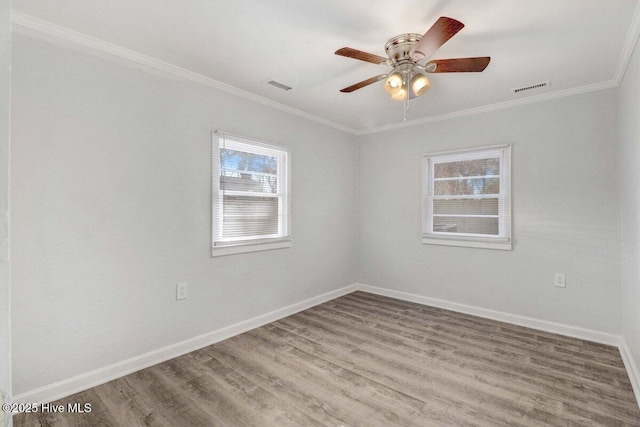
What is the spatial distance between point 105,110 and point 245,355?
229 centimetres

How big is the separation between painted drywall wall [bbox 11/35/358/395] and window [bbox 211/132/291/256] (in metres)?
0.11

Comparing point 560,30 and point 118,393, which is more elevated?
point 560,30

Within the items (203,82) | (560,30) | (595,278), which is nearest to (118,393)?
(203,82)

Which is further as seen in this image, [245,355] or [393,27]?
[245,355]

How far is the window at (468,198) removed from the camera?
141 inches

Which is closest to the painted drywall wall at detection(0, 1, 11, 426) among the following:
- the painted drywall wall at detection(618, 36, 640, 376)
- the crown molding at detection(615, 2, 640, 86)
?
the crown molding at detection(615, 2, 640, 86)

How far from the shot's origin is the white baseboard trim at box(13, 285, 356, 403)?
6.79 feet

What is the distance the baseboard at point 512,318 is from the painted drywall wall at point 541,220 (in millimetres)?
53

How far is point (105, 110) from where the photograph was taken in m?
2.33

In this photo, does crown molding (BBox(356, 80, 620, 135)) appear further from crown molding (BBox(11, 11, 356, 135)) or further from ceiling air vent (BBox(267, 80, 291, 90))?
crown molding (BBox(11, 11, 356, 135))

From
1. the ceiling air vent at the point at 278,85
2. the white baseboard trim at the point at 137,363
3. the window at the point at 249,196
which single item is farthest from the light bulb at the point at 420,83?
the white baseboard trim at the point at 137,363

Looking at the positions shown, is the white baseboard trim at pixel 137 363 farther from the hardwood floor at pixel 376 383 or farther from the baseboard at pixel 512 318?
the baseboard at pixel 512 318

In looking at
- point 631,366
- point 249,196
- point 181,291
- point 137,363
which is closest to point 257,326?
point 181,291

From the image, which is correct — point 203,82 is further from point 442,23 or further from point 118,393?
point 118,393
